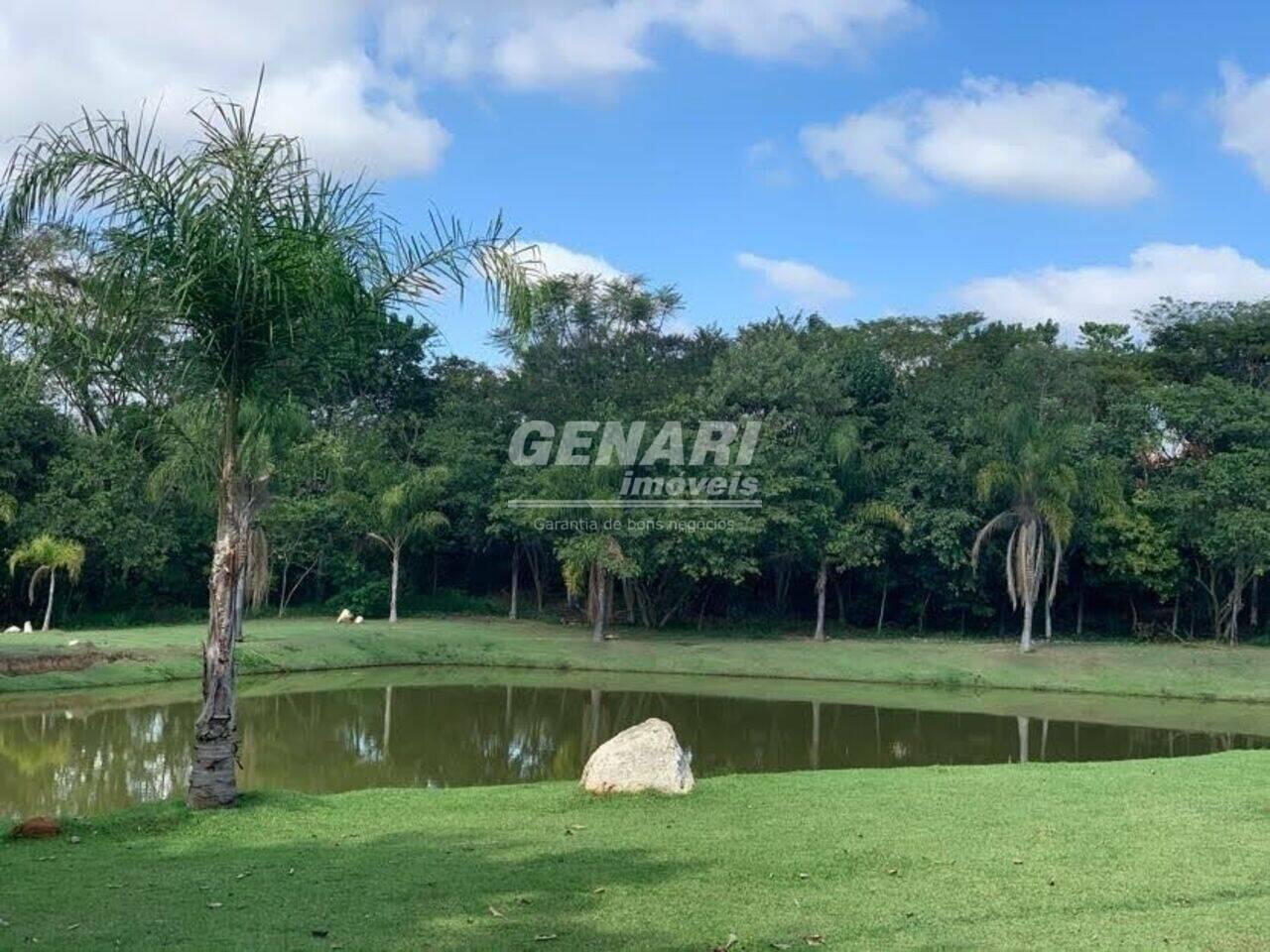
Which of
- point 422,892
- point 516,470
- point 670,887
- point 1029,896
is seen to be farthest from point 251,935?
point 516,470

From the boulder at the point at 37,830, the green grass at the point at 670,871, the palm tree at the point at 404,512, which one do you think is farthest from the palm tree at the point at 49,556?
the boulder at the point at 37,830

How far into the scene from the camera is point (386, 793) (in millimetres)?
10797

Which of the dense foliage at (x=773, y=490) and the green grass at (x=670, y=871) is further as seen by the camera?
the dense foliage at (x=773, y=490)

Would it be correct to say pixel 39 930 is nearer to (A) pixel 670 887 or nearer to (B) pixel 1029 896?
(A) pixel 670 887

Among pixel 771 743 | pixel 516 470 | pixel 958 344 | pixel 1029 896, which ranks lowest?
pixel 771 743

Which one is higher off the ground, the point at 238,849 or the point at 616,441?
the point at 616,441

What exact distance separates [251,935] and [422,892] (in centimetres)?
113

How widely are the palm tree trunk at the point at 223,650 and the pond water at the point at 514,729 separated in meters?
3.34

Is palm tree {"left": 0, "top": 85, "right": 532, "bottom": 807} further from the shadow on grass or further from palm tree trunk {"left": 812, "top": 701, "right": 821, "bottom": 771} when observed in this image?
palm tree trunk {"left": 812, "top": 701, "right": 821, "bottom": 771}

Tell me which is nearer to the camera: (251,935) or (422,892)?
(251,935)

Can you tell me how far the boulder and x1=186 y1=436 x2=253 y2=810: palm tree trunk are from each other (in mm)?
1235

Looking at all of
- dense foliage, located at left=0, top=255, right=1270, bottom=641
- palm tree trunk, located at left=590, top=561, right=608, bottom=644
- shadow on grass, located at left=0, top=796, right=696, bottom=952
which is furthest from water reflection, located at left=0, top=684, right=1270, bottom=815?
dense foliage, located at left=0, top=255, right=1270, bottom=641

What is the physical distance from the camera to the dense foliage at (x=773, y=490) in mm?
29875

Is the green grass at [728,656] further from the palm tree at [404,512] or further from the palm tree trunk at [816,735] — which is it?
the palm tree trunk at [816,735]
